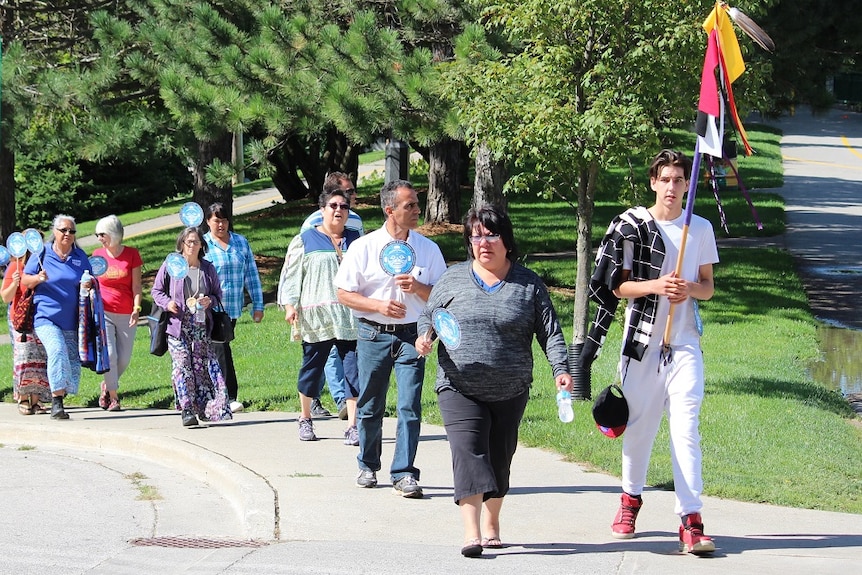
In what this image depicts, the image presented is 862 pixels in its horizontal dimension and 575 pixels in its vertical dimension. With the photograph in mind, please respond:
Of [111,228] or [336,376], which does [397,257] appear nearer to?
[336,376]

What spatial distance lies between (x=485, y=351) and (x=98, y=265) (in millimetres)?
Result: 6094

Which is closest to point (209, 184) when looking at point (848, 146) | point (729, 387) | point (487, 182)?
point (487, 182)

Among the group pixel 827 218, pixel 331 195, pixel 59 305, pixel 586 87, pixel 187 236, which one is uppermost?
pixel 586 87

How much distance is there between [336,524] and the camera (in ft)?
22.7

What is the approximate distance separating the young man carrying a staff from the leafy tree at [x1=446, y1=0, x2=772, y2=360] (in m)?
3.74

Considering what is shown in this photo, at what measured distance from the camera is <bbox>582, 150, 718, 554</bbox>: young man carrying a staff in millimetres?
6160

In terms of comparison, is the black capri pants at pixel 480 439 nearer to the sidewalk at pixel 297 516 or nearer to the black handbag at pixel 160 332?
the sidewalk at pixel 297 516

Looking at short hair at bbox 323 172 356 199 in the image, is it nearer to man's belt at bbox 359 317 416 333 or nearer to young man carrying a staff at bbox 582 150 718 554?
man's belt at bbox 359 317 416 333

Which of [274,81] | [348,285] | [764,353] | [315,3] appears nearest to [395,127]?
[274,81]

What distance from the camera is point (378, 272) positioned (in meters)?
7.45

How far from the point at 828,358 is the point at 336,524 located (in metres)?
Answer: 9.91

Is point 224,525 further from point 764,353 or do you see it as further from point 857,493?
point 764,353

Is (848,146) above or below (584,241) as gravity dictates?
above

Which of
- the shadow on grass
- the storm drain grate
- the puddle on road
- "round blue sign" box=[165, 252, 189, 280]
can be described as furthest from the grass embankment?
the storm drain grate
